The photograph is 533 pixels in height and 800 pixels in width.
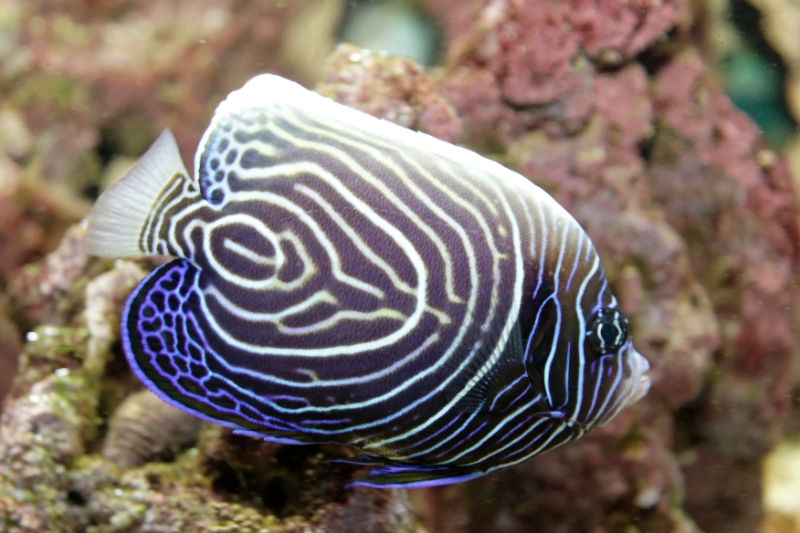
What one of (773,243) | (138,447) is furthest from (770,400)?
(138,447)

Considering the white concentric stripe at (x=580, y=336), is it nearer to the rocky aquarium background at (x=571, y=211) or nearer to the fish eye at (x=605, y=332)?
the fish eye at (x=605, y=332)

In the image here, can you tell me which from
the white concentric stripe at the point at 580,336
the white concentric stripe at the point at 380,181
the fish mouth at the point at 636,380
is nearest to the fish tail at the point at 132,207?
the white concentric stripe at the point at 380,181

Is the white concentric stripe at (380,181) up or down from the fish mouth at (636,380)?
up

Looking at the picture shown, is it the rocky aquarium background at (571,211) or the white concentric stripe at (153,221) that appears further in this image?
the rocky aquarium background at (571,211)

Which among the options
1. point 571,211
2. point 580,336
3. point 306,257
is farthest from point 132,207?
point 571,211

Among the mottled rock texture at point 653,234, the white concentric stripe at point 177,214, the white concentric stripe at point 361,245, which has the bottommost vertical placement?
the mottled rock texture at point 653,234

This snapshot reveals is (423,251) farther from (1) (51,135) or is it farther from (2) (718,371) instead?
(1) (51,135)

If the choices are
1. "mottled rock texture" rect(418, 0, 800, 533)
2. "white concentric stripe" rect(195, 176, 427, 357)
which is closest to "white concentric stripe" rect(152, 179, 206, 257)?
"white concentric stripe" rect(195, 176, 427, 357)
